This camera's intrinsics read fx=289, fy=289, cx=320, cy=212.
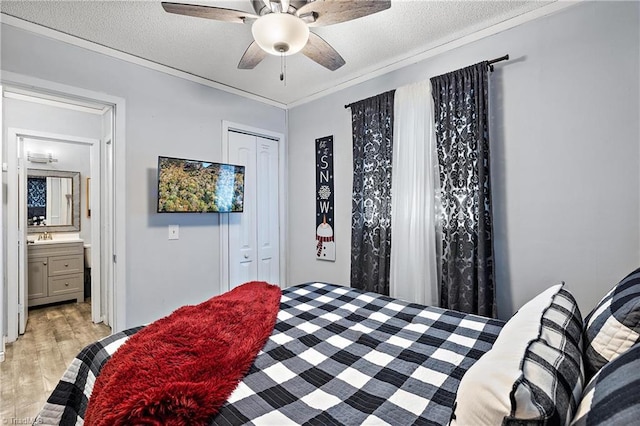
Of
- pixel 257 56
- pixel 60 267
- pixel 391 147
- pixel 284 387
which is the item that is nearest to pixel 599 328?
pixel 284 387

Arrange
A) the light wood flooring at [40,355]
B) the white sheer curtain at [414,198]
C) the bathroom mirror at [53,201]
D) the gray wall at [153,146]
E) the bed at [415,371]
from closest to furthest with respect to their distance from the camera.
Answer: the bed at [415,371] < the light wood flooring at [40,355] < the gray wall at [153,146] < the white sheer curtain at [414,198] < the bathroom mirror at [53,201]

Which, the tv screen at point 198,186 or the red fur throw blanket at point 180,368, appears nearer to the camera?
the red fur throw blanket at point 180,368

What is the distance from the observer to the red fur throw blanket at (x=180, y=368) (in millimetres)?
797

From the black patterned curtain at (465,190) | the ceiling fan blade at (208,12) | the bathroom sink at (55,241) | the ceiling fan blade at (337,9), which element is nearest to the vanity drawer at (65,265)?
the bathroom sink at (55,241)

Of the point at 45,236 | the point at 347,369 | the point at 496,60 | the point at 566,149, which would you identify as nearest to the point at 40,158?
the point at 45,236

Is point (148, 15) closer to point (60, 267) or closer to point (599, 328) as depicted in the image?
point (599, 328)

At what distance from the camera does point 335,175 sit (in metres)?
3.06

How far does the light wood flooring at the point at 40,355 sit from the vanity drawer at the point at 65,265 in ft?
1.53

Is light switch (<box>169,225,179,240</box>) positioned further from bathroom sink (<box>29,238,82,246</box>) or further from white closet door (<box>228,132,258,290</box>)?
bathroom sink (<box>29,238,82,246</box>)

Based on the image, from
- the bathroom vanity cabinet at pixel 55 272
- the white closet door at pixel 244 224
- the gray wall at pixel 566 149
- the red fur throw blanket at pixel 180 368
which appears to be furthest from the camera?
the bathroom vanity cabinet at pixel 55 272

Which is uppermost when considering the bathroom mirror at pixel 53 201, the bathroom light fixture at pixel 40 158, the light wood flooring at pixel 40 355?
the bathroom light fixture at pixel 40 158

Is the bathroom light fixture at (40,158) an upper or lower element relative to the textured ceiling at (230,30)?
lower

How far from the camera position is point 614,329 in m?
0.84

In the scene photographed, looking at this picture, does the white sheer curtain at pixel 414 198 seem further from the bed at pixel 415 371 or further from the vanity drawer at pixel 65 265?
the vanity drawer at pixel 65 265
